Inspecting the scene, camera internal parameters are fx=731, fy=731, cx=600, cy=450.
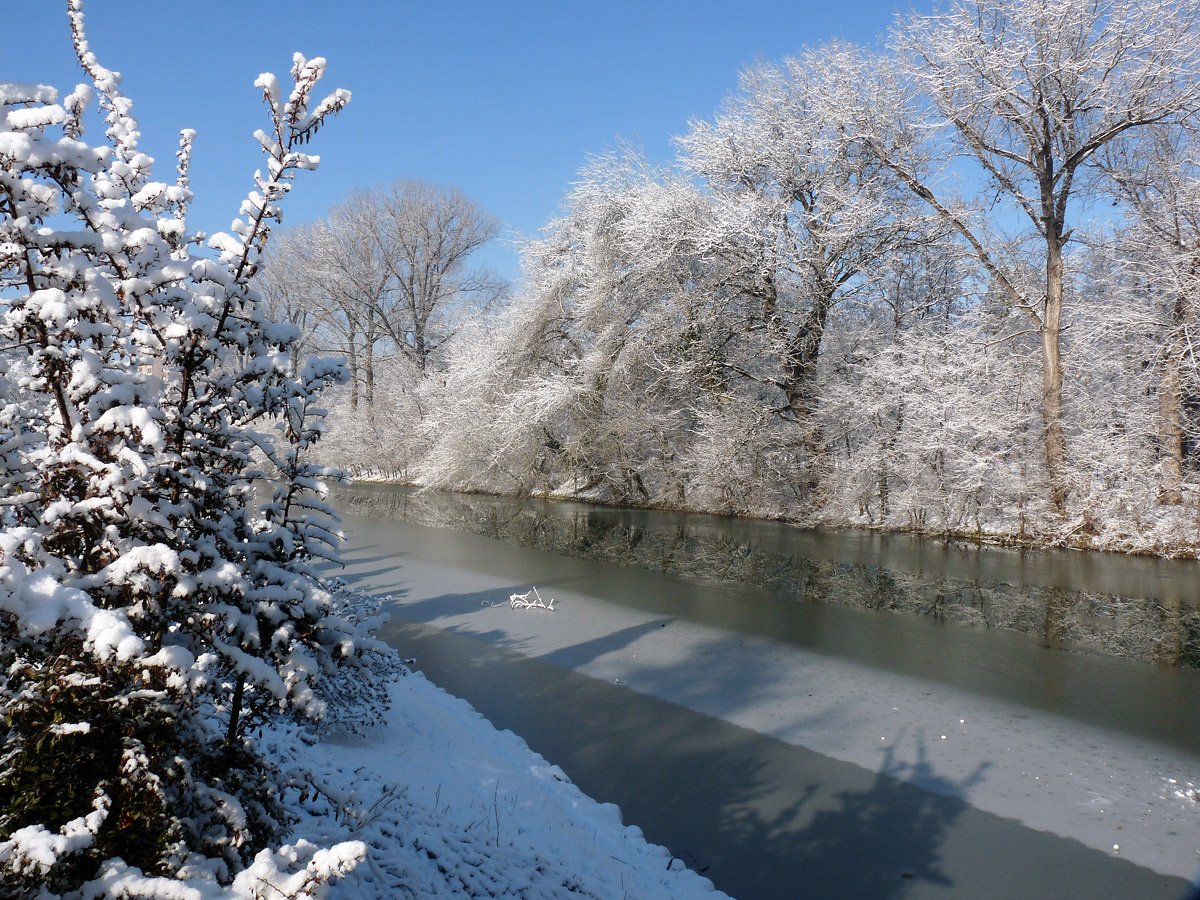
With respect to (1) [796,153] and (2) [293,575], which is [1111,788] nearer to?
(2) [293,575]

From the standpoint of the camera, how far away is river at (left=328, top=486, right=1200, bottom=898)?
4.02 metres

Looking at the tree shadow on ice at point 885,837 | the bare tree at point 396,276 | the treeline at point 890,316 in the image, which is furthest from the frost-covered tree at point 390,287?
the tree shadow on ice at point 885,837

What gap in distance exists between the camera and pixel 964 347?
1515 cm

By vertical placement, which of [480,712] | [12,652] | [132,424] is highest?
[132,424]

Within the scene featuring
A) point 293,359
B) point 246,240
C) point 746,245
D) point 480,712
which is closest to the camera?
point 246,240

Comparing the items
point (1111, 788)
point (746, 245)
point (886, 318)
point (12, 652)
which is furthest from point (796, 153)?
point (12, 652)

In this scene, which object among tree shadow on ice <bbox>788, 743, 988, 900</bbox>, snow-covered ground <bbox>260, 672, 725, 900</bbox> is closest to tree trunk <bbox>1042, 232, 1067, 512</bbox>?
tree shadow on ice <bbox>788, 743, 988, 900</bbox>

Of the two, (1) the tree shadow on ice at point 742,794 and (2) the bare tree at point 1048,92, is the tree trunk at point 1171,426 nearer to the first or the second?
(2) the bare tree at point 1048,92

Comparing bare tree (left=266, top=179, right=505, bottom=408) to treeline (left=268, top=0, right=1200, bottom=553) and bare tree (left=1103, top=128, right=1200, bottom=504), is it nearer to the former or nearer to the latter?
treeline (left=268, top=0, right=1200, bottom=553)

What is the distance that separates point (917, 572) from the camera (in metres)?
11.5

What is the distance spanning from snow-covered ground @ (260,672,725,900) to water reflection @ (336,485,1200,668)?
611 cm

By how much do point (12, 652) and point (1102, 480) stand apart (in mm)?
15490

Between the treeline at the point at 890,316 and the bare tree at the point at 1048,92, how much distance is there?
0.16ft

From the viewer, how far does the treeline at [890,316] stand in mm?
13039
